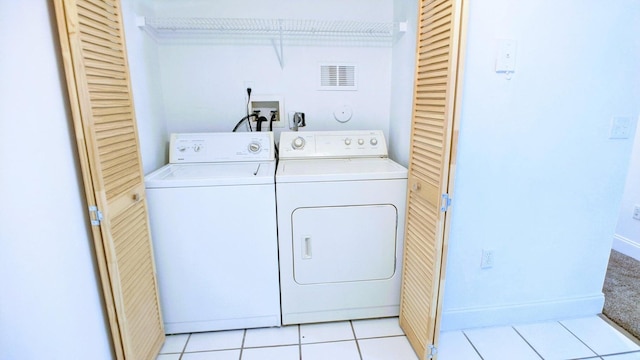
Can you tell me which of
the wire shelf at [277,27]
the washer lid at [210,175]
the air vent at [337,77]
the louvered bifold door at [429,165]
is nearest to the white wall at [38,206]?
the washer lid at [210,175]

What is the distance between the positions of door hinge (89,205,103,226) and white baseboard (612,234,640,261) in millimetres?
3562

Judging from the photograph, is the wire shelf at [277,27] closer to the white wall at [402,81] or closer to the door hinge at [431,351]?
the white wall at [402,81]

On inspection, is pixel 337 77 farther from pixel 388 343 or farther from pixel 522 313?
pixel 522 313

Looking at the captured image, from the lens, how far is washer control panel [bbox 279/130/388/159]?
2.10m

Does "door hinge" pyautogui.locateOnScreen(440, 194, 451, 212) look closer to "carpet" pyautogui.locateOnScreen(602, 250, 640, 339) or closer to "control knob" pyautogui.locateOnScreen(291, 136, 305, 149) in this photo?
"control knob" pyautogui.locateOnScreen(291, 136, 305, 149)

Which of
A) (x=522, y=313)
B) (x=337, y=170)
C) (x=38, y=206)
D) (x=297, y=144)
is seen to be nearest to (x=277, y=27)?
(x=297, y=144)

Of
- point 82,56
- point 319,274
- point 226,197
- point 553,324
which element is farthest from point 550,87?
point 82,56

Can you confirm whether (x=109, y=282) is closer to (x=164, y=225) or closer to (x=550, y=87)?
(x=164, y=225)

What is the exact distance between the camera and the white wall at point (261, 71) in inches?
83.9

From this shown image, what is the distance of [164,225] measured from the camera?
1.63 m

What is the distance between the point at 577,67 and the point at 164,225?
219 centimetres

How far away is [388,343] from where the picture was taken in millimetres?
1733

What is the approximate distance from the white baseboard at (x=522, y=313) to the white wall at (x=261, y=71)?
4.68 feet

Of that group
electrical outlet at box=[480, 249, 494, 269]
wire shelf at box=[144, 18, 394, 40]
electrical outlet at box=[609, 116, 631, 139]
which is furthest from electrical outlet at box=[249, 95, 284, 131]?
electrical outlet at box=[609, 116, 631, 139]
